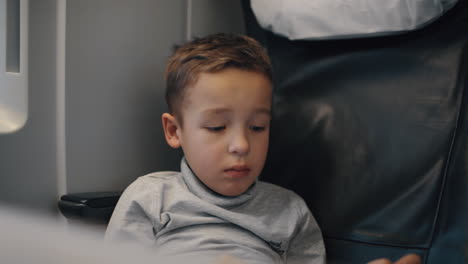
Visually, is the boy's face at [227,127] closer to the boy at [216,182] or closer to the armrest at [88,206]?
the boy at [216,182]

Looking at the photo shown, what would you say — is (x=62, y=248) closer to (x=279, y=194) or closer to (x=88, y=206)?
(x=88, y=206)

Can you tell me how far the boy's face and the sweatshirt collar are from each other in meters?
0.01

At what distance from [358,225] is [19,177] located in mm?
656

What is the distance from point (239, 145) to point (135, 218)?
228 millimetres

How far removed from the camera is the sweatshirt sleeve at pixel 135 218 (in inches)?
35.0

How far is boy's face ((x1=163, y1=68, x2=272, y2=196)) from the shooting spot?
3.01 ft

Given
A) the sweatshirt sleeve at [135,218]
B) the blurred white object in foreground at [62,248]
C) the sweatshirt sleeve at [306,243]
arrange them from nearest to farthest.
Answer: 1. the blurred white object in foreground at [62,248]
2. the sweatshirt sleeve at [135,218]
3. the sweatshirt sleeve at [306,243]

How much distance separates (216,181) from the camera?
0.95 meters

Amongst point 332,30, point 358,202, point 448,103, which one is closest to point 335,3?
point 332,30

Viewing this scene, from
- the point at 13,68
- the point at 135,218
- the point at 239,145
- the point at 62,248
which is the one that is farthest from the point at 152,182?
the point at 62,248

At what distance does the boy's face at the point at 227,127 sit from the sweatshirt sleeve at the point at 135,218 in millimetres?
115

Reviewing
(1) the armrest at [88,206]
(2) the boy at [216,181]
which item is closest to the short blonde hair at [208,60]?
(2) the boy at [216,181]

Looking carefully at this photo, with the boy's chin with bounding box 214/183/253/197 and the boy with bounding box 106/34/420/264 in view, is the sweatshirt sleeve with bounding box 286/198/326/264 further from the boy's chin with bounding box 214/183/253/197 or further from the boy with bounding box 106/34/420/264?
the boy's chin with bounding box 214/183/253/197

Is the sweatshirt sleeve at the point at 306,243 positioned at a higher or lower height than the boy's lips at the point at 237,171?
lower
